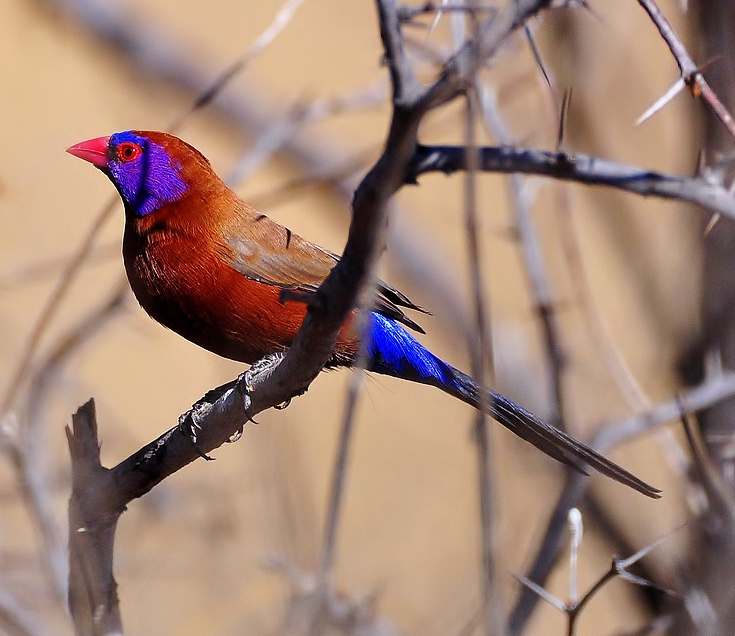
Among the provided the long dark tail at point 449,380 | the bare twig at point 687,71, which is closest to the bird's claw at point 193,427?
the long dark tail at point 449,380

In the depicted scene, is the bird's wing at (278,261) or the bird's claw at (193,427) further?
the bird's wing at (278,261)

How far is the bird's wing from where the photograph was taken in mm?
3393

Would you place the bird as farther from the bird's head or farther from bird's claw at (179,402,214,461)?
bird's claw at (179,402,214,461)

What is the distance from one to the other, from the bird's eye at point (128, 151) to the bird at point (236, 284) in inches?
0.7

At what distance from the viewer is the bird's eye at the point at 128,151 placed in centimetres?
377

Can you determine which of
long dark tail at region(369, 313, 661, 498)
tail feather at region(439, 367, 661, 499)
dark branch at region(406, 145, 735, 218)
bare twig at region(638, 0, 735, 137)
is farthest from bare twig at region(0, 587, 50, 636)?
bare twig at region(638, 0, 735, 137)

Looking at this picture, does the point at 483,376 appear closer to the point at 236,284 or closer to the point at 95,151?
the point at 236,284

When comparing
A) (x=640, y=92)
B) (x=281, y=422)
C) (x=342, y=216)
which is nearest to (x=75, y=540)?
(x=281, y=422)

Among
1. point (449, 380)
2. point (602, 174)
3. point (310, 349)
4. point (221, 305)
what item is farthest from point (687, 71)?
point (221, 305)

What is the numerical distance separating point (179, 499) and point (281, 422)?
4.37 ft

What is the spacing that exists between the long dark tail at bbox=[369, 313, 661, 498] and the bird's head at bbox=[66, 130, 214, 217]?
0.85 meters

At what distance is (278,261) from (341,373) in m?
3.82

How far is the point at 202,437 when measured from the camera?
9.53ft

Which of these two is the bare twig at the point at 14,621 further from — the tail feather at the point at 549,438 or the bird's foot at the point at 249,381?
the tail feather at the point at 549,438
